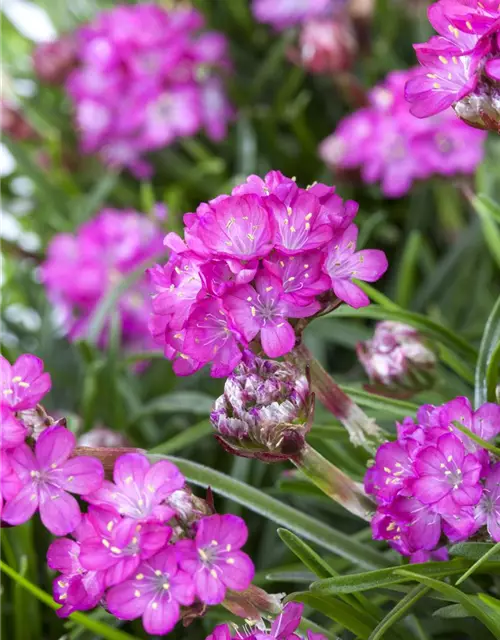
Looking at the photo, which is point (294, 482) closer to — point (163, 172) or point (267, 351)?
point (267, 351)

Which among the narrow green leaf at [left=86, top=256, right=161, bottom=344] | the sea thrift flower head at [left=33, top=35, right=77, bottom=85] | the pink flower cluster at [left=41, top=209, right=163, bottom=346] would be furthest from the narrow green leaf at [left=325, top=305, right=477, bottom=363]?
the sea thrift flower head at [left=33, top=35, right=77, bottom=85]

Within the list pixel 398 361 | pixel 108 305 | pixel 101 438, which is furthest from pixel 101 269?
pixel 398 361

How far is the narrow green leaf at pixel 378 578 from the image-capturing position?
48 centimetres

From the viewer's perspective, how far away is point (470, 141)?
99 centimetres

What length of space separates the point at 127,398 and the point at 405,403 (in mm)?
392

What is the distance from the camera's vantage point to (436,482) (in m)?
0.46

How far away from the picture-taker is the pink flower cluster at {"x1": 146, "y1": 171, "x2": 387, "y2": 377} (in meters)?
0.45

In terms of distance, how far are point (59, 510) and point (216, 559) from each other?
8cm

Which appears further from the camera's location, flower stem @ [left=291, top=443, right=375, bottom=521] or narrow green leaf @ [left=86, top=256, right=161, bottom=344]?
narrow green leaf @ [left=86, top=256, right=161, bottom=344]

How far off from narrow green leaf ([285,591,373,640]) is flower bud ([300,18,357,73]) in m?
0.81

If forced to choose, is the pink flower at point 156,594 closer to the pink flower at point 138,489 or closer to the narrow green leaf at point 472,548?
the pink flower at point 138,489

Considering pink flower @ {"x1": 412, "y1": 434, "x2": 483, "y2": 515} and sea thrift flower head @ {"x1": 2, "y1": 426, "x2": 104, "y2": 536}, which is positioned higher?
sea thrift flower head @ {"x1": 2, "y1": 426, "x2": 104, "y2": 536}

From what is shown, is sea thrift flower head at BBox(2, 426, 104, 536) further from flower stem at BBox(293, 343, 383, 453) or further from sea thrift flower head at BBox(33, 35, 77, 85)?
sea thrift flower head at BBox(33, 35, 77, 85)

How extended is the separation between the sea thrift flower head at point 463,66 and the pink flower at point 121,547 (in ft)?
0.87
